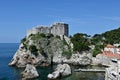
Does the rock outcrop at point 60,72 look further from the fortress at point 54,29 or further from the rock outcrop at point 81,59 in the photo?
the fortress at point 54,29

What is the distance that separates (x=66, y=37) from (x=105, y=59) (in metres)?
20.9

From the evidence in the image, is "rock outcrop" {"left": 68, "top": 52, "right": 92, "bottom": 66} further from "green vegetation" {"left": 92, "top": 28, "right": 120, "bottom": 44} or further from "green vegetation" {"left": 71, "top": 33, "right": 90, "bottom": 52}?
"green vegetation" {"left": 92, "top": 28, "right": 120, "bottom": 44}

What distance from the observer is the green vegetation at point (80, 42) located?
295 ft

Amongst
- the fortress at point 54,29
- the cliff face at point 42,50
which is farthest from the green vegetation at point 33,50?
the fortress at point 54,29

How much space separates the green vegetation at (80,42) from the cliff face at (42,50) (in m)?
2.49

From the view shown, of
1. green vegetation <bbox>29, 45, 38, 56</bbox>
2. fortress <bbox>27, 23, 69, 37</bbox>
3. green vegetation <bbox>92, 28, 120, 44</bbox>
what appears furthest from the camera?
fortress <bbox>27, 23, 69, 37</bbox>

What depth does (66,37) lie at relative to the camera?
97062mm

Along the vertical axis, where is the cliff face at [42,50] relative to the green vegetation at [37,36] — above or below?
below

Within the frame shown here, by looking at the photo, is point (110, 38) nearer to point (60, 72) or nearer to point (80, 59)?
point (80, 59)

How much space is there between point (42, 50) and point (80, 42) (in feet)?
43.5

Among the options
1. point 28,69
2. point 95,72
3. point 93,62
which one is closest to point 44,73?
point 28,69

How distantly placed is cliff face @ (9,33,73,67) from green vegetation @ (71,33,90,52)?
2491mm

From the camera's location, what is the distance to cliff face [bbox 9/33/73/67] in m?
86.8

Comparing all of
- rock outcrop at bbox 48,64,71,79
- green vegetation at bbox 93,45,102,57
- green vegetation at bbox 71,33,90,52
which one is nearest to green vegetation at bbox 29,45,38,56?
green vegetation at bbox 71,33,90,52
